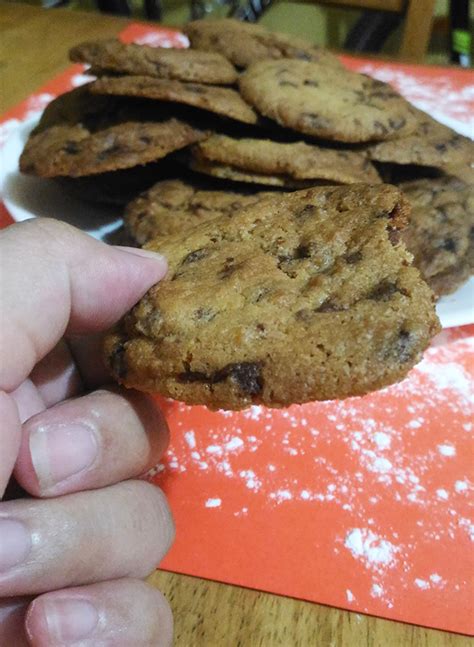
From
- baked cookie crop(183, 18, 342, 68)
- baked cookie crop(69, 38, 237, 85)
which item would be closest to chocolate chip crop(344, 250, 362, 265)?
baked cookie crop(69, 38, 237, 85)

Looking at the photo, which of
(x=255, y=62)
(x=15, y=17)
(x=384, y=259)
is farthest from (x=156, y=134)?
(x=15, y=17)

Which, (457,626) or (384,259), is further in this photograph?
(457,626)

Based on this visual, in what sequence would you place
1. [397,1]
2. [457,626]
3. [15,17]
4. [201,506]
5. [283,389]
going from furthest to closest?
[397,1] < [15,17] < [201,506] < [457,626] < [283,389]

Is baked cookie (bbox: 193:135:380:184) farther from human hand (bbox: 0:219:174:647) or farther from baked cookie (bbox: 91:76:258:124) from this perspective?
human hand (bbox: 0:219:174:647)

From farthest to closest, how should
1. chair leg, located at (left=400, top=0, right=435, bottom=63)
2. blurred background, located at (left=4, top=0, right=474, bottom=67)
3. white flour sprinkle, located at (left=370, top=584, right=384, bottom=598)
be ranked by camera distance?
blurred background, located at (left=4, top=0, right=474, bottom=67) < chair leg, located at (left=400, top=0, right=435, bottom=63) < white flour sprinkle, located at (left=370, top=584, right=384, bottom=598)

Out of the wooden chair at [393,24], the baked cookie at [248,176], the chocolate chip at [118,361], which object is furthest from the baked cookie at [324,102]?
the wooden chair at [393,24]

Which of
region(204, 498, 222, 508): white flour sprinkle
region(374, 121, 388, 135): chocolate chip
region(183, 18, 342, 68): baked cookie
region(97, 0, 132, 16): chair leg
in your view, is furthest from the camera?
region(97, 0, 132, 16): chair leg

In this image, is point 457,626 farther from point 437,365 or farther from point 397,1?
point 397,1
